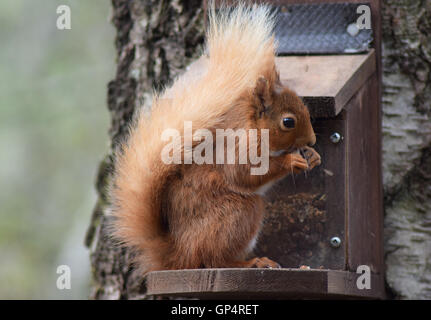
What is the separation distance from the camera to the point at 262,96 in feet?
7.99

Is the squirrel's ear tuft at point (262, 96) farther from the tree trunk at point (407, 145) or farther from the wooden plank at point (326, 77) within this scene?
the tree trunk at point (407, 145)

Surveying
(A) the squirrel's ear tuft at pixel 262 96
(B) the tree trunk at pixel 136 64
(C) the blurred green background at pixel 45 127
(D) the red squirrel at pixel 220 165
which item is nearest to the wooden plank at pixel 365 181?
(D) the red squirrel at pixel 220 165

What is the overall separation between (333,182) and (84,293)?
2.03m

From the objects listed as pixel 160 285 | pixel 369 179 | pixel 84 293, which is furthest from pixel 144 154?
pixel 84 293

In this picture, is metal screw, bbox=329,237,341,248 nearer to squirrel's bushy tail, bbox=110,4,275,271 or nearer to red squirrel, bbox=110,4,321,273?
red squirrel, bbox=110,4,321,273

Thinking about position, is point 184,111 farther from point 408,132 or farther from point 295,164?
point 408,132

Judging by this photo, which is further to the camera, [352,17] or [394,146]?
[394,146]

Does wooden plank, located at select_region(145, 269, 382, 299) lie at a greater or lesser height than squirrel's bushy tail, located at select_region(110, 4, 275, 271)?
lesser

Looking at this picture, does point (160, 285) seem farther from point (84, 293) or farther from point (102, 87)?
point (102, 87)

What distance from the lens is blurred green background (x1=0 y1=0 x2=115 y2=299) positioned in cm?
549

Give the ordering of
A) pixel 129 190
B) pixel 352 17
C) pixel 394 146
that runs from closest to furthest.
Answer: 1. pixel 129 190
2. pixel 352 17
3. pixel 394 146

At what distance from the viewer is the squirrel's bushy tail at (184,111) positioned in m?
2.41

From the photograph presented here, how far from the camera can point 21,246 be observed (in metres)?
5.86

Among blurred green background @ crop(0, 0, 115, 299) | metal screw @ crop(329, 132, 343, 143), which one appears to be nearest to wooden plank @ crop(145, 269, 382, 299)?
metal screw @ crop(329, 132, 343, 143)
